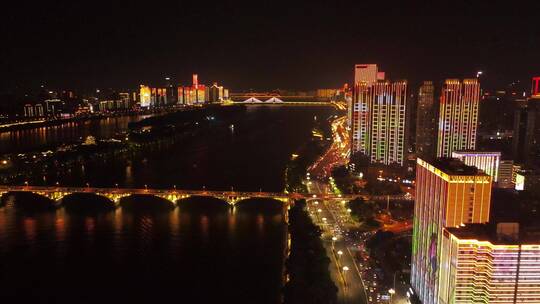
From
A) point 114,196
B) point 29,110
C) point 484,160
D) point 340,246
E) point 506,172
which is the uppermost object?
point 29,110

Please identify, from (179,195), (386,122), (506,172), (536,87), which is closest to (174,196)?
(179,195)

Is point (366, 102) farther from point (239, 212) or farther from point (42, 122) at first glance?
point (42, 122)

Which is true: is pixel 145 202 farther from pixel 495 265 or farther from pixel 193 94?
pixel 193 94

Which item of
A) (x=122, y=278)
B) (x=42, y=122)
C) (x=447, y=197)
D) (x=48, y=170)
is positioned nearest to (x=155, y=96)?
(x=42, y=122)

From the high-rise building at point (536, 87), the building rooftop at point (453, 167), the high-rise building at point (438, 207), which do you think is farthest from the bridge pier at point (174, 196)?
the high-rise building at point (536, 87)

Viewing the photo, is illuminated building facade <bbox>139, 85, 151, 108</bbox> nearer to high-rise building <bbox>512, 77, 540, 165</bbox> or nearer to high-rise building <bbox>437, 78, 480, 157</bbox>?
high-rise building <bbox>437, 78, 480, 157</bbox>

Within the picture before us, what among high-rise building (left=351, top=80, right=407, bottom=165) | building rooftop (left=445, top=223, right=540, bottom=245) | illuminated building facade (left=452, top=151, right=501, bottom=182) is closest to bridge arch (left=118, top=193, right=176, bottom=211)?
high-rise building (left=351, top=80, right=407, bottom=165)

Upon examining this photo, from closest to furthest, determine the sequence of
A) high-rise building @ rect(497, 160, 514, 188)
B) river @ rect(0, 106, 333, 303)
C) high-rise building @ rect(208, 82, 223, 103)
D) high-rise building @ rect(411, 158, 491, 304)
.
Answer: high-rise building @ rect(411, 158, 491, 304) < river @ rect(0, 106, 333, 303) < high-rise building @ rect(497, 160, 514, 188) < high-rise building @ rect(208, 82, 223, 103)
